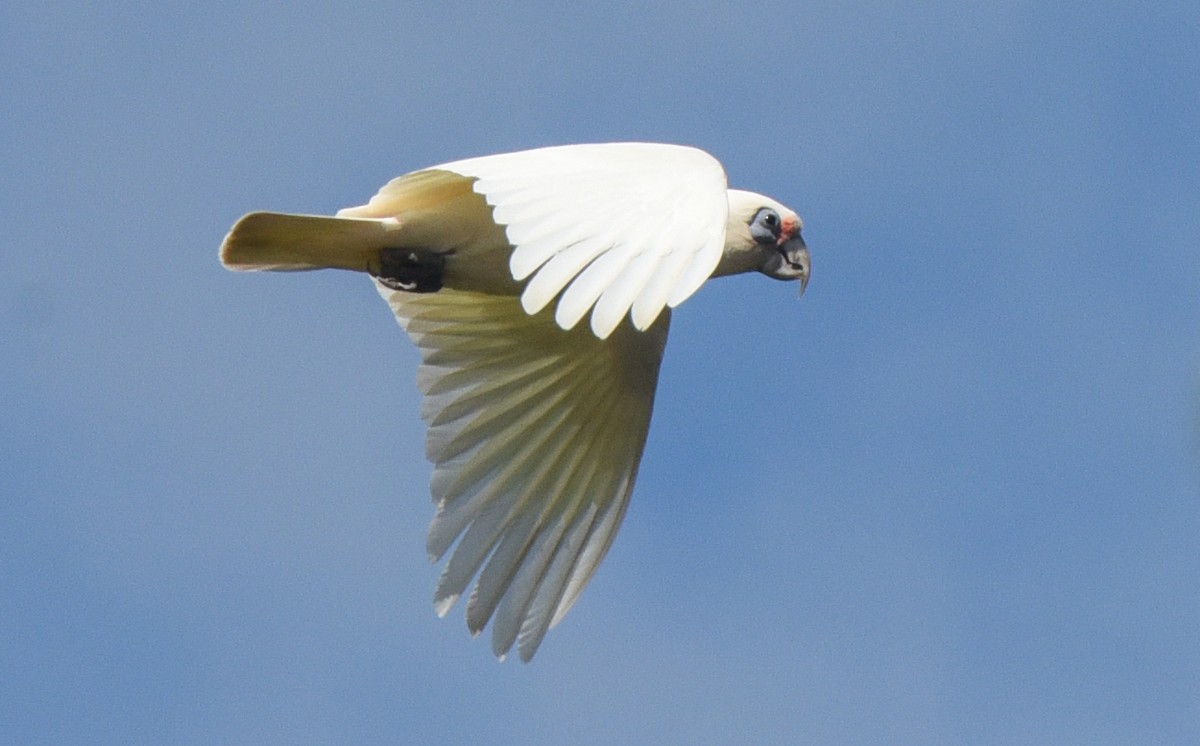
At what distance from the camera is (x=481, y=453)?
570 centimetres

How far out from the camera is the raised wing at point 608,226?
3.78 m

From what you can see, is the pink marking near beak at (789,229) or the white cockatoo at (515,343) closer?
the white cockatoo at (515,343)

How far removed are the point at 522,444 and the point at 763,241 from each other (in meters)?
0.91

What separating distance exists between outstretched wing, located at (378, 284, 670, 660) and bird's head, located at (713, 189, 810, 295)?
1.09 feet

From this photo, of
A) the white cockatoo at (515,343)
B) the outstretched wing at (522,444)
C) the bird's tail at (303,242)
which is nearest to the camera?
the white cockatoo at (515,343)

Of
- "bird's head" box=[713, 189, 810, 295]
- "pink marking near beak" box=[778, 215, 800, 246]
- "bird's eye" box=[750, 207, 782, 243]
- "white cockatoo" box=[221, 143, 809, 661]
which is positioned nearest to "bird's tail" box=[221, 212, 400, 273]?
"white cockatoo" box=[221, 143, 809, 661]

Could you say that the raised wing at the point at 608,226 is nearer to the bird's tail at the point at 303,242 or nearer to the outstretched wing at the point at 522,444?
the bird's tail at the point at 303,242

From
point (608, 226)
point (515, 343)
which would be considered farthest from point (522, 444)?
point (608, 226)

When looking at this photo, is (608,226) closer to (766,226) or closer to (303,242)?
(303,242)

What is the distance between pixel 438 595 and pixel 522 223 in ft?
5.60

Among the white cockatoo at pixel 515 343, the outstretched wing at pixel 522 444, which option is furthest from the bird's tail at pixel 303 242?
the outstretched wing at pixel 522 444

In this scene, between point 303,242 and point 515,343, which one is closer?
point 303,242

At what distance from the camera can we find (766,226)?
5785mm

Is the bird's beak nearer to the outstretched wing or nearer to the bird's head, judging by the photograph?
the bird's head
